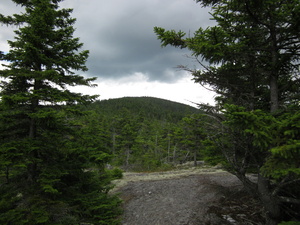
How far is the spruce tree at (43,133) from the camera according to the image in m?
5.50

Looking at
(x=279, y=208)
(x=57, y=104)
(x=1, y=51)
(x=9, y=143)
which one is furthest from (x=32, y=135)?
(x=279, y=208)

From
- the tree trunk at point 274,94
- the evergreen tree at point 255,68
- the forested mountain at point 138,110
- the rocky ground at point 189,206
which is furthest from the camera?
the forested mountain at point 138,110

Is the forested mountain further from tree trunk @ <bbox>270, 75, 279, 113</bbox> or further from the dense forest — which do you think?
tree trunk @ <bbox>270, 75, 279, 113</bbox>

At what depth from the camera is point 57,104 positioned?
21.5 feet

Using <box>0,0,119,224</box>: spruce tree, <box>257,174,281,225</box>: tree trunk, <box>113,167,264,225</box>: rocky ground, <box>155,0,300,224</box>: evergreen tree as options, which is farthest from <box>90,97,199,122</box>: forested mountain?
<box>257,174,281,225</box>: tree trunk

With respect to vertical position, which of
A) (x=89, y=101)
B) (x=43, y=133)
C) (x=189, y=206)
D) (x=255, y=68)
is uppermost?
(x=255, y=68)

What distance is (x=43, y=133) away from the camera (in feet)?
20.8

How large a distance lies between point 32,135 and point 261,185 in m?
8.45

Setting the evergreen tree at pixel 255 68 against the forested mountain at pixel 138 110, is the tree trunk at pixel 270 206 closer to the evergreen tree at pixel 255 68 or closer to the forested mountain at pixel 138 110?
the evergreen tree at pixel 255 68

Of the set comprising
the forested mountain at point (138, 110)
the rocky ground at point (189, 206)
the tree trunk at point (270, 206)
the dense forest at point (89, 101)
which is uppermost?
the forested mountain at point (138, 110)

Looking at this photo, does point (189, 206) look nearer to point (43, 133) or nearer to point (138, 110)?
point (43, 133)

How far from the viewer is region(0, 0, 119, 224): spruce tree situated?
5.50 meters

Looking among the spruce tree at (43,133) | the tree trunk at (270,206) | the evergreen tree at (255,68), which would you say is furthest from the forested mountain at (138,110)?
the tree trunk at (270,206)

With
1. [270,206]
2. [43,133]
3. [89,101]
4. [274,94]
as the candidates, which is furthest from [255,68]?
[43,133]
